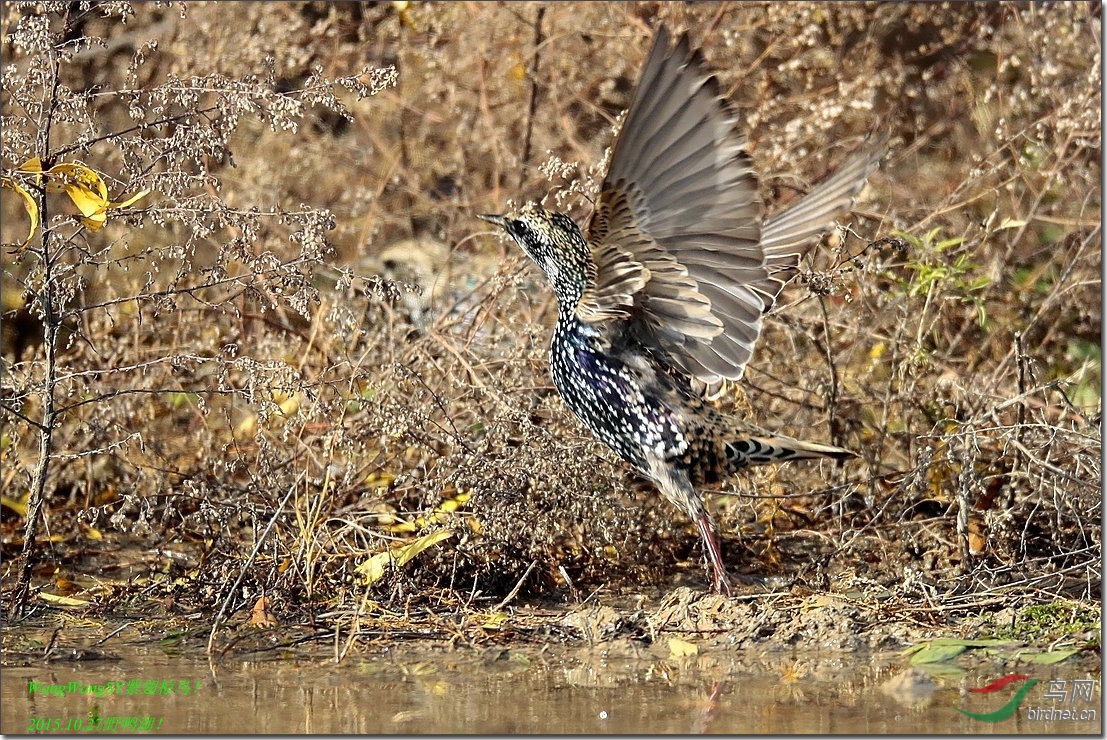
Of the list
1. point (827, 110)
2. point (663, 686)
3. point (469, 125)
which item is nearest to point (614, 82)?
point (469, 125)

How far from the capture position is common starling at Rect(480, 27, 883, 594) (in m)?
4.19

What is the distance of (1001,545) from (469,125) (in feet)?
12.0

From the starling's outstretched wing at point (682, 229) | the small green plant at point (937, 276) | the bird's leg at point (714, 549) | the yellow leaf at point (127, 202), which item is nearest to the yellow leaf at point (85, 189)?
the yellow leaf at point (127, 202)

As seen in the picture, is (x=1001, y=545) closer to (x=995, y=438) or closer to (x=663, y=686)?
(x=995, y=438)

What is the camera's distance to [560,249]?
466 centimetres

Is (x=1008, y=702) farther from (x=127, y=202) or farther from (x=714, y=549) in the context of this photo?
(x=127, y=202)

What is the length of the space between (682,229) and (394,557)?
1530mm

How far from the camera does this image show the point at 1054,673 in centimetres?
427

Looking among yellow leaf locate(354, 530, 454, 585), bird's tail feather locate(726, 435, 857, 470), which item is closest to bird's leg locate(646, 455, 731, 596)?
bird's tail feather locate(726, 435, 857, 470)

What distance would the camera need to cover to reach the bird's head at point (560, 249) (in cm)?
464

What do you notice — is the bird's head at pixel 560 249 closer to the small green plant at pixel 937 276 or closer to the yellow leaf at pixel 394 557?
the yellow leaf at pixel 394 557

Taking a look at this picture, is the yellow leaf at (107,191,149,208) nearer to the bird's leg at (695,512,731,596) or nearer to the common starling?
the common starling

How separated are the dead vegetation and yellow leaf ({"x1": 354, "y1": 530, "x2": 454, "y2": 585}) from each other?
4cm

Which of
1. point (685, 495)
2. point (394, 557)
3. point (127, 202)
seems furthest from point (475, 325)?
point (127, 202)
